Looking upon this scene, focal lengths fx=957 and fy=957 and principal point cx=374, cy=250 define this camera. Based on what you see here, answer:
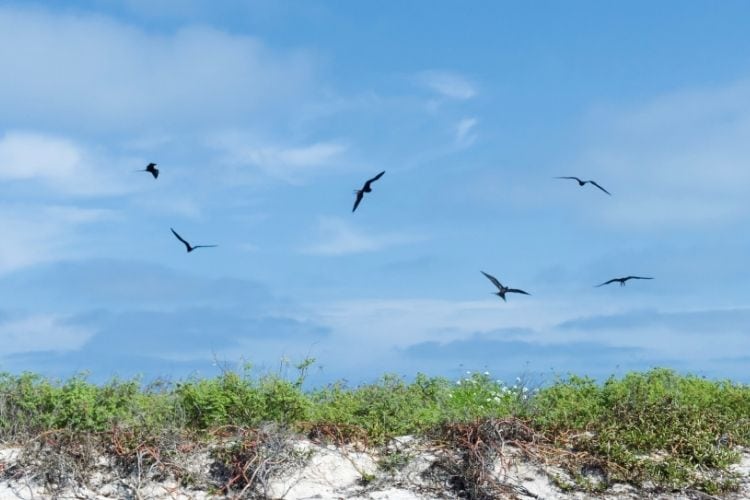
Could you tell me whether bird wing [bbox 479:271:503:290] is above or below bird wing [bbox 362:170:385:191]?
below

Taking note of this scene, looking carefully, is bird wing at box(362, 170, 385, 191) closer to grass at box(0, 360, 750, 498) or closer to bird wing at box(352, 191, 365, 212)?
bird wing at box(352, 191, 365, 212)

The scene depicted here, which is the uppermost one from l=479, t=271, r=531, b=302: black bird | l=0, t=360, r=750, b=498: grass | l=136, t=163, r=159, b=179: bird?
l=136, t=163, r=159, b=179: bird

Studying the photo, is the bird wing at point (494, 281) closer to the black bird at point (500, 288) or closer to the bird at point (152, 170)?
the black bird at point (500, 288)

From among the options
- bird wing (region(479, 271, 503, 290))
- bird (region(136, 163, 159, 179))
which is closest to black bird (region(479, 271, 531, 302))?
bird wing (region(479, 271, 503, 290))

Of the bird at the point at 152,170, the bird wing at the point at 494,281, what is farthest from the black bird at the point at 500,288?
the bird at the point at 152,170

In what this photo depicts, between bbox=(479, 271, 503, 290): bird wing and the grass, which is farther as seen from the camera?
bbox=(479, 271, 503, 290): bird wing

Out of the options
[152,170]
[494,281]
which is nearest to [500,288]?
[494,281]

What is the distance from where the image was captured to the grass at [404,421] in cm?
1147

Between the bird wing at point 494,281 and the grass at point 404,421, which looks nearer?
the grass at point 404,421

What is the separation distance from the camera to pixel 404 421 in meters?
12.3

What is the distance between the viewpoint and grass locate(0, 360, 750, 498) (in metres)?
11.5

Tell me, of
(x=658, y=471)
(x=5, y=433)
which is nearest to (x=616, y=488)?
(x=658, y=471)

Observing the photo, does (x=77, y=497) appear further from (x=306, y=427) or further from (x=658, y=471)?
(x=658, y=471)

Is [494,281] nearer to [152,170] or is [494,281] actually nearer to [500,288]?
[500,288]
